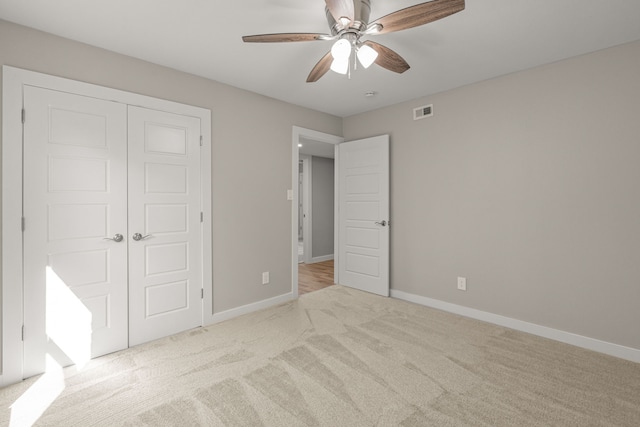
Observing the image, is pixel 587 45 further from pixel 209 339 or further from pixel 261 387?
pixel 209 339

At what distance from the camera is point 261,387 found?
2.07 metres

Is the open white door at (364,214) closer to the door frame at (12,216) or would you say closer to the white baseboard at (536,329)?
the white baseboard at (536,329)

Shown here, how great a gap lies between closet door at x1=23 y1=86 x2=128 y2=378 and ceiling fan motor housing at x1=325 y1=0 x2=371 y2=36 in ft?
6.16

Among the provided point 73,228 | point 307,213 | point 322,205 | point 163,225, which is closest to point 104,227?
point 73,228

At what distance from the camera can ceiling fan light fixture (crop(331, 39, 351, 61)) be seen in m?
1.80

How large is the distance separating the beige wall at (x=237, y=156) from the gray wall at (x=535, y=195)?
1.51 metres

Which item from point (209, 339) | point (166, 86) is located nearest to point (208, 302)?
point (209, 339)

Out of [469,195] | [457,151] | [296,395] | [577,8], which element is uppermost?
[577,8]

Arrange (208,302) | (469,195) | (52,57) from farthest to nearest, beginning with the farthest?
(469,195)
(208,302)
(52,57)

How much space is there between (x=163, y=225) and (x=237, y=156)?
1042 millimetres

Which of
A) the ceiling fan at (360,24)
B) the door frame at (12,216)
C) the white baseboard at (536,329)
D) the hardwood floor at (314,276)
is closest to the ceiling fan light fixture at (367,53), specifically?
the ceiling fan at (360,24)

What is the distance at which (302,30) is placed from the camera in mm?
2264

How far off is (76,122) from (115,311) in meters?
1.53

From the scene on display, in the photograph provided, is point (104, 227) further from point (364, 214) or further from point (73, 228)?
point (364, 214)
